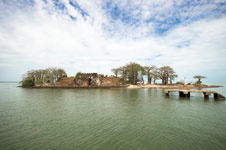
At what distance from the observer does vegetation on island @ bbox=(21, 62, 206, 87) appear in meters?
89.7

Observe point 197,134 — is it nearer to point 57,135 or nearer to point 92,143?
point 92,143

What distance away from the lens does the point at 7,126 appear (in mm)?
12406

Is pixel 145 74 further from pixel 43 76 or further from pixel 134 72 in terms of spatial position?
pixel 43 76

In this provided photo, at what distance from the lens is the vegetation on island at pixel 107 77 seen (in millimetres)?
89688

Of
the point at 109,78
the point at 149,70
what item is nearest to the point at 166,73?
the point at 149,70

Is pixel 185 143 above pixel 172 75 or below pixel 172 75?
below

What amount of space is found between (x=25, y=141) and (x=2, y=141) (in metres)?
1.94

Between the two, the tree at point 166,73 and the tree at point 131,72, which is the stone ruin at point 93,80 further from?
the tree at point 166,73

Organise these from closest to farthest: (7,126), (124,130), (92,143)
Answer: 1. (92,143)
2. (124,130)
3. (7,126)

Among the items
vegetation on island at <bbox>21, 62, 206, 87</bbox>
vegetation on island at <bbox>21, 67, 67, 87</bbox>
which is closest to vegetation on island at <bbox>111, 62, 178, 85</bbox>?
vegetation on island at <bbox>21, 62, 206, 87</bbox>

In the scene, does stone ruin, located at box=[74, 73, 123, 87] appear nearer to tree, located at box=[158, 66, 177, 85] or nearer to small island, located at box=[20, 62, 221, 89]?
small island, located at box=[20, 62, 221, 89]

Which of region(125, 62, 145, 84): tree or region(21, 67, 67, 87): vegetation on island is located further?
region(21, 67, 67, 87): vegetation on island

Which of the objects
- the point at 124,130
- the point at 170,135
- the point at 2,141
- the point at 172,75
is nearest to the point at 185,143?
the point at 170,135

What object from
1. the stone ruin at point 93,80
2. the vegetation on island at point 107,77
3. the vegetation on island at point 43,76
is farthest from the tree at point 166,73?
the vegetation on island at point 43,76
